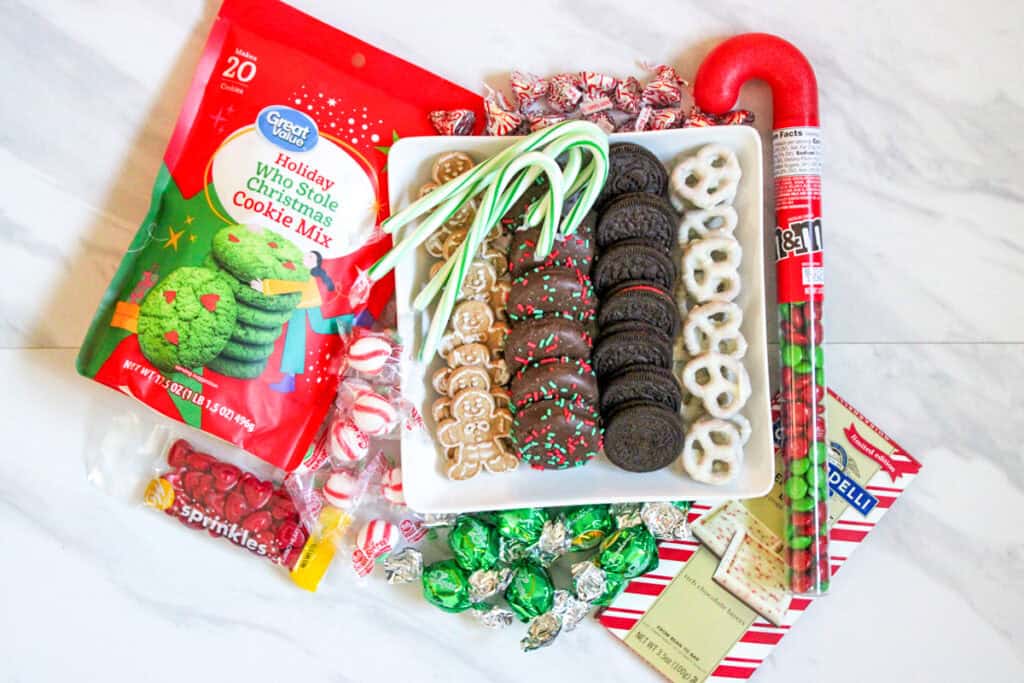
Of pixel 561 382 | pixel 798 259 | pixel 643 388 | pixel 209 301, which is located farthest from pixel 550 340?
pixel 209 301

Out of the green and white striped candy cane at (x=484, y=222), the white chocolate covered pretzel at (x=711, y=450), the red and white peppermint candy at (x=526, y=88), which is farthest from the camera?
the red and white peppermint candy at (x=526, y=88)

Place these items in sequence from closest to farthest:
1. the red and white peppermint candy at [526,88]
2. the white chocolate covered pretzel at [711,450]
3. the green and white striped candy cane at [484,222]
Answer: the green and white striped candy cane at [484,222] → the white chocolate covered pretzel at [711,450] → the red and white peppermint candy at [526,88]

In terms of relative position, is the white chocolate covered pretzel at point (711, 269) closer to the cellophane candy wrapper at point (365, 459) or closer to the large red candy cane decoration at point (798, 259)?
the large red candy cane decoration at point (798, 259)

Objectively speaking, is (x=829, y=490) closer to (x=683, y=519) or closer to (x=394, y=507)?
(x=683, y=519)

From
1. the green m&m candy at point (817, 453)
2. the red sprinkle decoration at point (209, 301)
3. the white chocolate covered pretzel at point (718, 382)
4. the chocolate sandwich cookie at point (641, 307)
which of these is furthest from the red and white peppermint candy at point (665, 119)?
the red sprinkle decoration at point (209, 301)

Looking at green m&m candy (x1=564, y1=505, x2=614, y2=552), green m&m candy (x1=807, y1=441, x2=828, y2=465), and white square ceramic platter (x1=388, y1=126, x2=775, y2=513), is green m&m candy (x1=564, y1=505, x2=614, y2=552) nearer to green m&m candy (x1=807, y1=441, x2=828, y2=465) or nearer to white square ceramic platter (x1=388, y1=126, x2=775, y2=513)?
white square ceramic platter (x1=388, y1=126, x2=775, y2=513)

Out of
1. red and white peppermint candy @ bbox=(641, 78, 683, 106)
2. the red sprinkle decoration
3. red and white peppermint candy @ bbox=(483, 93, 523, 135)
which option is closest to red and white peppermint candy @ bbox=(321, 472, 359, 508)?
the red sprinkle decoration

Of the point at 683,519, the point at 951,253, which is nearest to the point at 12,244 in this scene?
the point at 683,519

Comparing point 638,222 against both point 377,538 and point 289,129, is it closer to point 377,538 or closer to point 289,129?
point 289,129
